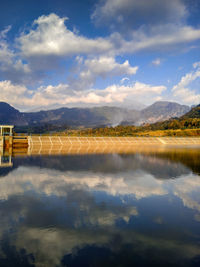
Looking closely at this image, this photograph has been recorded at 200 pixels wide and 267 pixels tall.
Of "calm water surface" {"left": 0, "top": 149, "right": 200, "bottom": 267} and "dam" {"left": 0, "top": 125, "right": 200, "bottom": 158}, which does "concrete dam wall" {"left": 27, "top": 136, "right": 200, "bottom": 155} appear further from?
"calm water surface" {"left": 0, "top": 149, "right": 200, "bottom": 267}

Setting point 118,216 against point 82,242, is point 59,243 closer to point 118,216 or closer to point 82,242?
point 82,242

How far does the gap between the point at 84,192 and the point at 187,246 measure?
380 inches

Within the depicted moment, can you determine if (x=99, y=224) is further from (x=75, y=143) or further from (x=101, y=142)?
→ (x=101, y=142)

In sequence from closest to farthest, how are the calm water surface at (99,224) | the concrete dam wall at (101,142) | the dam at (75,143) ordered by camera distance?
the calm water surface at (99,224), the dam at (75,143), the concrete dam wall at (101,142)

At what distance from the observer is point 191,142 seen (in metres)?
99.6

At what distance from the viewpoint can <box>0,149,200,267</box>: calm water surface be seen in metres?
8.45

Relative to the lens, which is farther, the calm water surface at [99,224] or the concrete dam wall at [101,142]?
the concrete dam wall at [101,142]

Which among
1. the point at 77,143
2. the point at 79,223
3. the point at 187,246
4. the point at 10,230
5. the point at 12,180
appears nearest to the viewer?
the point at 187,246

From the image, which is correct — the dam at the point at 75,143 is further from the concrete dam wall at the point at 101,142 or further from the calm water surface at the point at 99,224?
the calm water surface at the point at 99,224

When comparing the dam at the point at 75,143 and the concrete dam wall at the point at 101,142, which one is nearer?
the dam at the point at 75,143

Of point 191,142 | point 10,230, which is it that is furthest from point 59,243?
point 191,142

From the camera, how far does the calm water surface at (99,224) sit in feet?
27.7

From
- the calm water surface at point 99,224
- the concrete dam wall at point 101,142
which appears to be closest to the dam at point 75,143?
the concrete dam wall at point 101,142

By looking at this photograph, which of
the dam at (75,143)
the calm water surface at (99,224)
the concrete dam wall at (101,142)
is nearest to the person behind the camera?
the calm water surface at (99,224)
